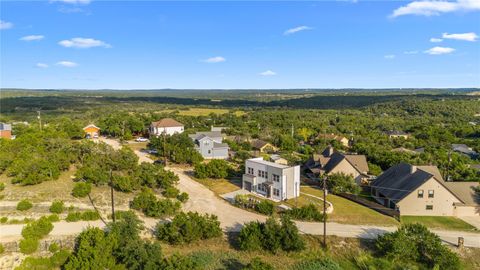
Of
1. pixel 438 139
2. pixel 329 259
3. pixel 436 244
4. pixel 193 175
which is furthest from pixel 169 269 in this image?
pixel 438 139

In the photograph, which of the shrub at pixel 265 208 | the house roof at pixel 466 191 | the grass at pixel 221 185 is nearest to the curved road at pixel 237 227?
the shrub at pixel 265 208

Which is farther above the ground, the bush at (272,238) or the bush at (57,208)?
the bush at (57,208)

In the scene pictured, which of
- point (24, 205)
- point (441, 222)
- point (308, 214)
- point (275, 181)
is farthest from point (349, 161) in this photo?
point (24, 205)

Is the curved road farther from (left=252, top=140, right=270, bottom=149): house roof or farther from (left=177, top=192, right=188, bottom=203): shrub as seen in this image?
(left=252, top=140, right=270, bottom=149): house roof

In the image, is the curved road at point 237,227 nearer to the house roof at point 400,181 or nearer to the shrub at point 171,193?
the shrub at point 171,193

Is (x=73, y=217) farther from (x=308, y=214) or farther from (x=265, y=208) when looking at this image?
(x=308, y=214)
